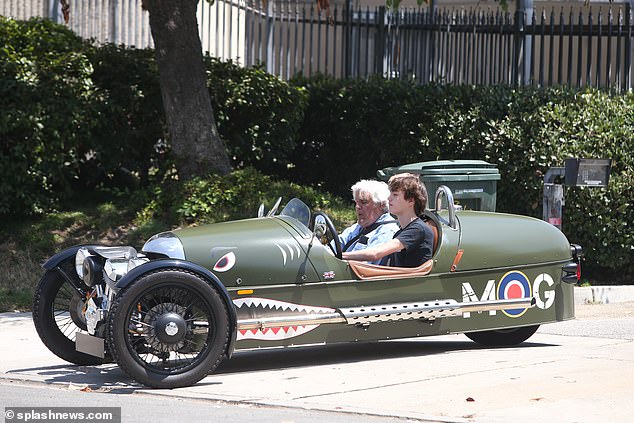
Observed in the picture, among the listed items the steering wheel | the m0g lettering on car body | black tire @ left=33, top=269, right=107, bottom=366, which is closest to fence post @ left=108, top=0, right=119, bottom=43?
black tire @ left=33, top=269, right=107, bottom=366

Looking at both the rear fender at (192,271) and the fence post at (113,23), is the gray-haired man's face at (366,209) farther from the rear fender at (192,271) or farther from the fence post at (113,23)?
the fence post at (113,23)

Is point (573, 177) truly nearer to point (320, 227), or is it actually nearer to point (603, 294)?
point (603, 294)

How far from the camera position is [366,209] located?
27.5ft

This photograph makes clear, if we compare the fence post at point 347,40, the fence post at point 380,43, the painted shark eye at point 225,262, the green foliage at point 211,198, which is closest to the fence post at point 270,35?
the fence post at point 347,40

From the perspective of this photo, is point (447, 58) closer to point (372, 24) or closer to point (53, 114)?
point (372, 24)

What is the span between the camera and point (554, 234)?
8586mm

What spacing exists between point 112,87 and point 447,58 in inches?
204

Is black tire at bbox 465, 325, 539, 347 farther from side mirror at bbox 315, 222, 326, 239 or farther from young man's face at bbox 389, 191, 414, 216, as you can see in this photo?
side mirror at bbox 315, 222, 326, 239

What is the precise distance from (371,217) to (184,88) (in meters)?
5.83

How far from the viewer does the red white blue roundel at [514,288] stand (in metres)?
8.20

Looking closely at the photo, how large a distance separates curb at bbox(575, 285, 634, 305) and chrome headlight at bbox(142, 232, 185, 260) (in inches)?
225

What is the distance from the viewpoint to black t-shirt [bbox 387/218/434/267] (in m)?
7.95

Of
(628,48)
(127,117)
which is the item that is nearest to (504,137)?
(628,48)

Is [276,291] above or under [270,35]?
under
